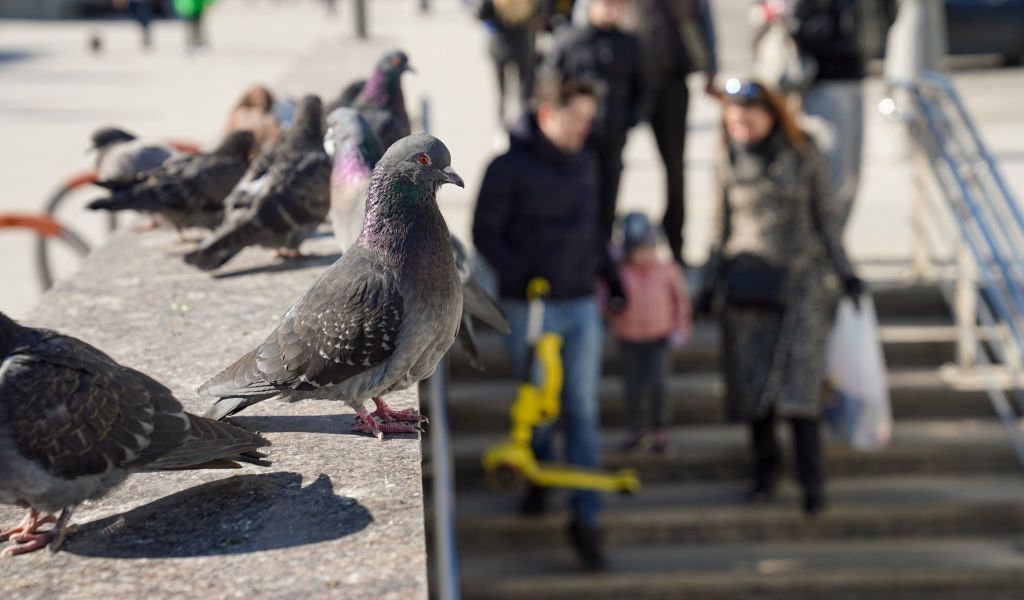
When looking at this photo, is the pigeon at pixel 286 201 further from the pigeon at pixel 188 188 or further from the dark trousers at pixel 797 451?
the dark trousers at pixel 797 451

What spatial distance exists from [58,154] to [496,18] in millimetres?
5582

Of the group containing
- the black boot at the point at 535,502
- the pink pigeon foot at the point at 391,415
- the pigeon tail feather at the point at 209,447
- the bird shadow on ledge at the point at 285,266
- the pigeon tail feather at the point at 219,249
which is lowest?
the black boot at the point at 535,502

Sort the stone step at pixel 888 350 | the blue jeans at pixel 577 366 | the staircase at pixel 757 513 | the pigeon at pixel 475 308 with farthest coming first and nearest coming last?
the stone step at pixel 888 350
the staircase at pixel 757 513
the blue jeans at pixel 577 366
the pigeon at pixel 475 308

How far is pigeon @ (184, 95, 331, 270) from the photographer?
16.0ft

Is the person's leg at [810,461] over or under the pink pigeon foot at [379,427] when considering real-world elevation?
under

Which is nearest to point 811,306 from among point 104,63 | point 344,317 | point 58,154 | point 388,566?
point 344,317

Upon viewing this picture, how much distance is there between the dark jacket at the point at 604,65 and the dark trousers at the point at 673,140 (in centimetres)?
49

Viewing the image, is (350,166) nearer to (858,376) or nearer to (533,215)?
(533,215)

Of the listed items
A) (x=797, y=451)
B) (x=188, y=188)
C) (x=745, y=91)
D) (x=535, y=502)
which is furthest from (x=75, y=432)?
(x=797, y=451)

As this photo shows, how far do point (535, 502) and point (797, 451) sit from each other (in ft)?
4.71

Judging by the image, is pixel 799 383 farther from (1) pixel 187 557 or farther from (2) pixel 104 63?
(2) pixel 104 63

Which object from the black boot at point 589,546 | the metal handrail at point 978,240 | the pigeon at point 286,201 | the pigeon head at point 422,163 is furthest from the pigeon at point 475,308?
the metal handrail at point 978,240

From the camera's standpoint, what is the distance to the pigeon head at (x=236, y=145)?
218 inches

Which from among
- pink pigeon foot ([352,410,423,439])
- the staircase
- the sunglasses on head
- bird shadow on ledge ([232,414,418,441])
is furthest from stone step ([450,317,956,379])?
pink pigeon foot ([352,410,423,439])
